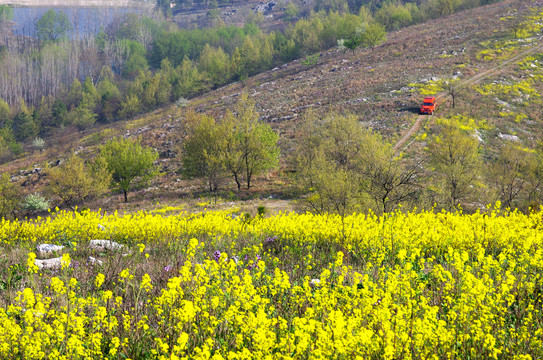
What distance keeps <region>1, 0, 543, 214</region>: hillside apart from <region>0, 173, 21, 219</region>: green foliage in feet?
26.7

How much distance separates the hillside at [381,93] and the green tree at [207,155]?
2.78 m

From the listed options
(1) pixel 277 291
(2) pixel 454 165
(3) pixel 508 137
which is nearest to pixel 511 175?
(2) pixel 454 165

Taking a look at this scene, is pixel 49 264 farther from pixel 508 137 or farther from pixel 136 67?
pixel 136 67

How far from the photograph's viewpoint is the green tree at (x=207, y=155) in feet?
137

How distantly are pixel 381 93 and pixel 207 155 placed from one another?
1421 inches

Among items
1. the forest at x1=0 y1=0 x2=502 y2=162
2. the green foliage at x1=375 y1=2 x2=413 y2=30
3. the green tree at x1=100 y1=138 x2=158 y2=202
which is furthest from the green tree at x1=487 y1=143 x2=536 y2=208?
the green foliage at x1=375 y1=2 x2=413 y2=30

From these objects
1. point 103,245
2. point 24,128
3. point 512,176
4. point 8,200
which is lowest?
point 24,128

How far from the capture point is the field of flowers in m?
4.19

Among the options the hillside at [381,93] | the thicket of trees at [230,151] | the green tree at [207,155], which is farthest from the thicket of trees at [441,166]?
the green tree at [207,155]

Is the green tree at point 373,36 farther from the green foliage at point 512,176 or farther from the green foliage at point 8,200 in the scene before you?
the green foliage at point 8,200

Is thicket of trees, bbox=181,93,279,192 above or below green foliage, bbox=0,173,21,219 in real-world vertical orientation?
above

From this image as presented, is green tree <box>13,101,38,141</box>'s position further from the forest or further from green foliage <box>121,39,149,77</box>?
green foliage <box>121,39,149,77</box>

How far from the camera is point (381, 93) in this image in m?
63.2

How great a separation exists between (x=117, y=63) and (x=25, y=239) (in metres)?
182
